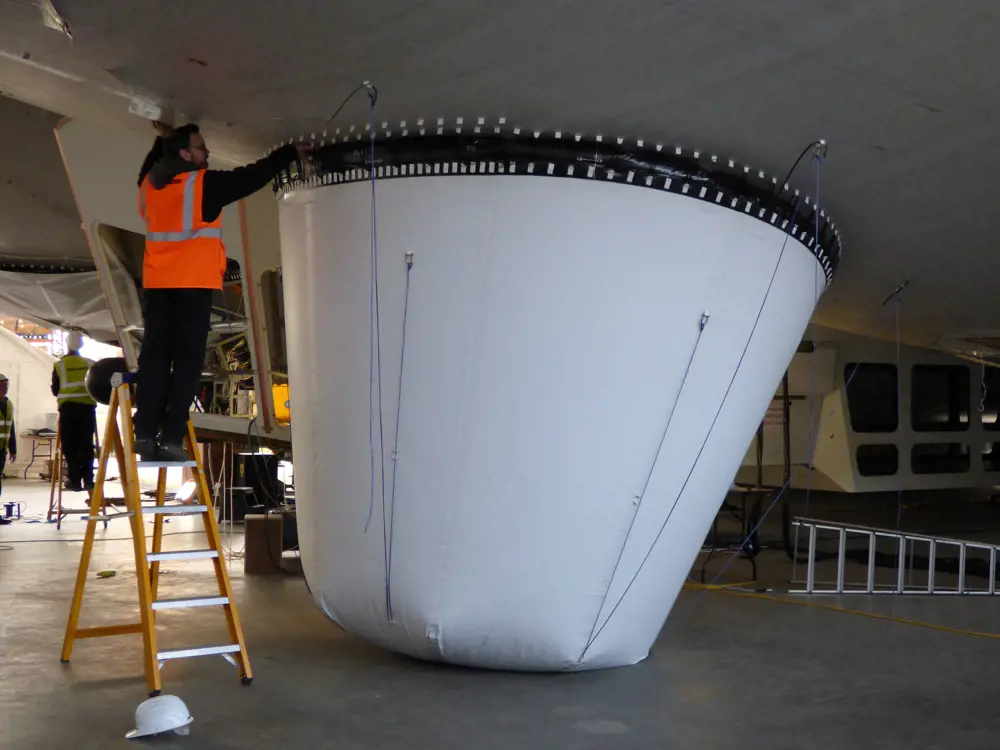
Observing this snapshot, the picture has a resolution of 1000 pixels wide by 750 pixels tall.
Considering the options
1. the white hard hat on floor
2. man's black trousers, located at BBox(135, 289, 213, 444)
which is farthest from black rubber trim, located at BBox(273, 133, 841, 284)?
the white hard hat on floor

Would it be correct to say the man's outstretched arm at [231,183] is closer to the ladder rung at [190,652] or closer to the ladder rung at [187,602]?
the ladder rung at [187,602]

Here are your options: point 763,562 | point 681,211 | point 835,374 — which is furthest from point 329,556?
point 835,374

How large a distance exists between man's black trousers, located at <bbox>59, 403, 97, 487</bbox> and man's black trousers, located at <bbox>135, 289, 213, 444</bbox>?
646cm

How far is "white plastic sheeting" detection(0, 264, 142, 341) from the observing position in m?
10.6

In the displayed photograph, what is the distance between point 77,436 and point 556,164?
7.86m

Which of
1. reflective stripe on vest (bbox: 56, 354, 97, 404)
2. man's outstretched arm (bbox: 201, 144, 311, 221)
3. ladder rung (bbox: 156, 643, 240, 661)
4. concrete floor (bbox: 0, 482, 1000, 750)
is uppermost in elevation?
man's outstretched arm (bbox: 201, 144, 311, 221)

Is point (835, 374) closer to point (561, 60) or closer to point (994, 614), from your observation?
point (994, 614)

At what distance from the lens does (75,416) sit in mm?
9688

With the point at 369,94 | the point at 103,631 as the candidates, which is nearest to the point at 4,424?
the point at 103,631

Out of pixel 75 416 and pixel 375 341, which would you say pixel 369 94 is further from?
pixel 75 416

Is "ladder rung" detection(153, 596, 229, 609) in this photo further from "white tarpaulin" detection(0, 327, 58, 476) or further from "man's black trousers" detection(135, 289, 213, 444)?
"white tarpaulin" detection(0, 327, 58, 476)

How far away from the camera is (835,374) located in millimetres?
10219

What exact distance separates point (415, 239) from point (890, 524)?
29.1 feet

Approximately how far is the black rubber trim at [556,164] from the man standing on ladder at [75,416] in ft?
22.4
